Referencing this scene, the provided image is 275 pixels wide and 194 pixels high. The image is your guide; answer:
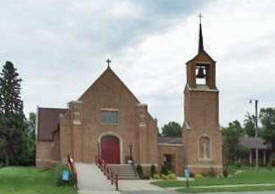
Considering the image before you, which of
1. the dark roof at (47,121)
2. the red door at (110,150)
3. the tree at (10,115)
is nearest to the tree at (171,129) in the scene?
the tree at (10,115)

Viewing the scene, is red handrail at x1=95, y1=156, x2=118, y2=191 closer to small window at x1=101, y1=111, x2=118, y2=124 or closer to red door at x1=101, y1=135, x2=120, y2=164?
red door at x1=101, y1=135, x2=120, y2=164

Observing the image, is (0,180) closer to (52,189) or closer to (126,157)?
(52,189)

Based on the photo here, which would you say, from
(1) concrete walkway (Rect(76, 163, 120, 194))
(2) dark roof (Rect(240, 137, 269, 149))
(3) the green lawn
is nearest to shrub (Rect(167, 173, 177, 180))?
(1) concrete walkway (Rect(76, 163, 120, 194))

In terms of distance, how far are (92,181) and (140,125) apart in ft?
49.6

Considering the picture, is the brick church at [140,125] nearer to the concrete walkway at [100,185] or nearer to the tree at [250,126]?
the concrete walkway at [100,185]

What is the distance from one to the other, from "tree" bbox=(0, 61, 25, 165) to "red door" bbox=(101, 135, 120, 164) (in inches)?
842

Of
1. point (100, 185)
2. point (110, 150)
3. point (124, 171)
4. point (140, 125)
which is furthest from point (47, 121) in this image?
point (100, 185)

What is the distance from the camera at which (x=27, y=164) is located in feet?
230

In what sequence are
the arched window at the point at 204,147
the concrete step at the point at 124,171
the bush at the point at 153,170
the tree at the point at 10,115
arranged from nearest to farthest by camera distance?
the concrete step at the point at 124,171, the bush at the point at 153,170, the arched window at the point at 204,147, the tree at the point at 10,115

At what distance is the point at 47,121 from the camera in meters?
62.0

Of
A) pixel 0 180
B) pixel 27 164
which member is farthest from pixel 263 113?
pixel 0 180

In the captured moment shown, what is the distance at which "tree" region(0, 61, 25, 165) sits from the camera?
6888 cm

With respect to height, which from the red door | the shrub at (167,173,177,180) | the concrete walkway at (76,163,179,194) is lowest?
the shrub at (167,173,177,180)

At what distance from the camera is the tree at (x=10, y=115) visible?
226 ft
